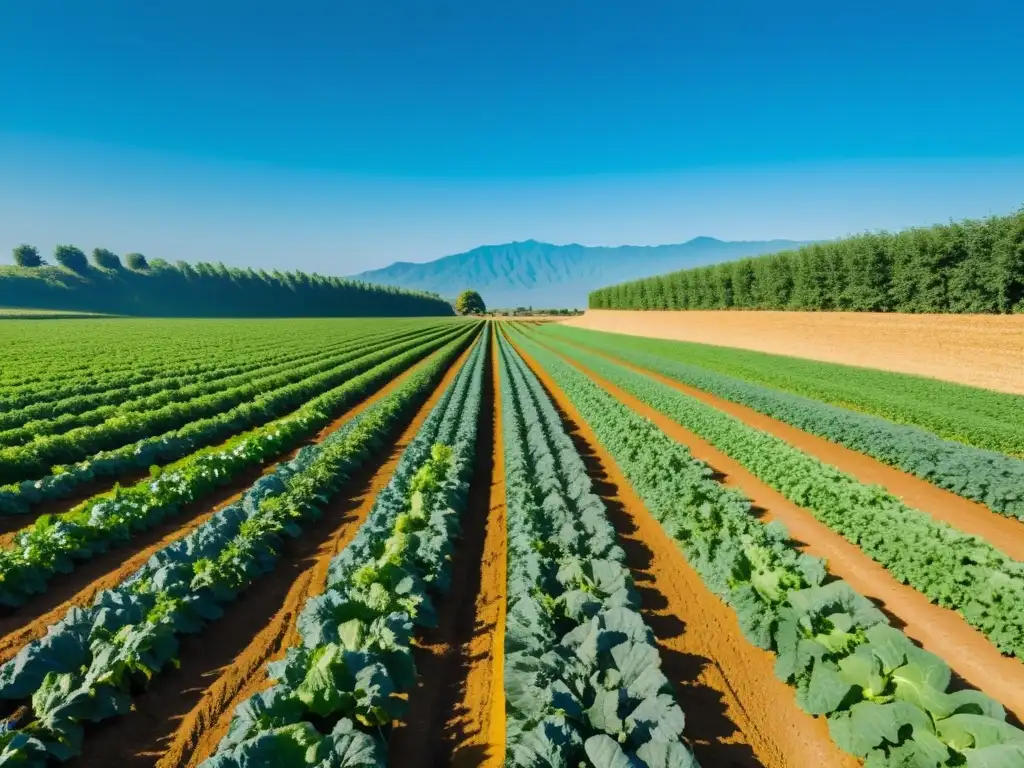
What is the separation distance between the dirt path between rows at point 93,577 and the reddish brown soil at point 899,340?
28989mm

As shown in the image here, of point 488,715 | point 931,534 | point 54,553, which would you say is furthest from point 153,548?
point 931,534

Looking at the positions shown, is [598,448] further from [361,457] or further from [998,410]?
[998,410]

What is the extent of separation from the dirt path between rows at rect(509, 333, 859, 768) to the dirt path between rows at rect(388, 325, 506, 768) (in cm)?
215

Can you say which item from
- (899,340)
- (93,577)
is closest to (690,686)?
(93,577)

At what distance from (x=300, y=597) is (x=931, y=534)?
9.78 metres

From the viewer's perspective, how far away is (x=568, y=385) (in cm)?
2444

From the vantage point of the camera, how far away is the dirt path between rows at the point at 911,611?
18.8ft

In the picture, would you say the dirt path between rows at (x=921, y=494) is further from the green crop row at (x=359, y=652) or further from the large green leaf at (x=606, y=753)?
the green crop row at (x=359, y=652)

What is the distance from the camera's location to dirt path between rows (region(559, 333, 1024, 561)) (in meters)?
8.98

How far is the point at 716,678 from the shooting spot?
588cm

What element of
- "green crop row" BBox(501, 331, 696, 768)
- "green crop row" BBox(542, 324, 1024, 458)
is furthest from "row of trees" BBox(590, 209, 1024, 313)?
"green crop row" BBox(501, 331, 696, 768)

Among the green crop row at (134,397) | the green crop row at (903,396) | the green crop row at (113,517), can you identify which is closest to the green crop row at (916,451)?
the green crop row at (903,396)

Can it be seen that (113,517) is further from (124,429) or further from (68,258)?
(68,258)

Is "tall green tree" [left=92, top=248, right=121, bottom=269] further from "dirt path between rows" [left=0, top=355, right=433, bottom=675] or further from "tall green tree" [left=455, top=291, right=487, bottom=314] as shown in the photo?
"dirt path between rows" [left=0, top=355, right=433, bottom=675]
